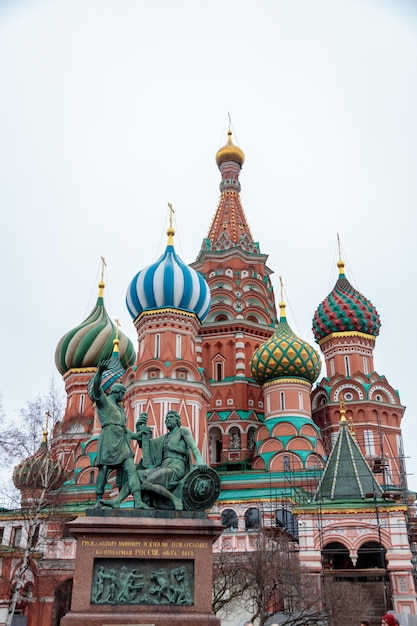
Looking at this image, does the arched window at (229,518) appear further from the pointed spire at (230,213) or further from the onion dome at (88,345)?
the pointed spire at (230,213)

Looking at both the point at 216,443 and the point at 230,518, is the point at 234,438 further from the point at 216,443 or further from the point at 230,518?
the point at 230,518

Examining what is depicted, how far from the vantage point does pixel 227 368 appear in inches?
1416

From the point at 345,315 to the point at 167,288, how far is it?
10.1m

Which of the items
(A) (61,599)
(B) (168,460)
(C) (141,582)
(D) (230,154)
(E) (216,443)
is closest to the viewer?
(C) (141,582)

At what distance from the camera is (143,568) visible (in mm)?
10500

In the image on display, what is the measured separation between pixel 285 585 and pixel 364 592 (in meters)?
4.01

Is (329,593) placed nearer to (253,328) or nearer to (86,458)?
(86,458)

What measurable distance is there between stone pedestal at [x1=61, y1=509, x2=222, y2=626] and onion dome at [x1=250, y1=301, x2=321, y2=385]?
20848 mm

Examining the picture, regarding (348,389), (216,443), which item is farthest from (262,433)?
(348,389)

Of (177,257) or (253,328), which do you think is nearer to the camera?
(177,257)

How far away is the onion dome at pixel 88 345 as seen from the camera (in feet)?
127

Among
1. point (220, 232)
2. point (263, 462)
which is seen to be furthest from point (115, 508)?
point (220, 232)

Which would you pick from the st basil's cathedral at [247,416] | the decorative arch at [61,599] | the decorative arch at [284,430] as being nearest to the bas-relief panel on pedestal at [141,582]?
the st basil's cathedral at [247,416]

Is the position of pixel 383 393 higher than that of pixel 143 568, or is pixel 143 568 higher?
pixel 383 393
